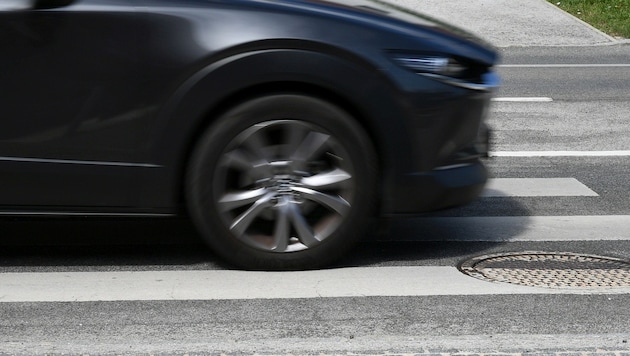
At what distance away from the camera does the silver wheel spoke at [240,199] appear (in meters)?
5.45

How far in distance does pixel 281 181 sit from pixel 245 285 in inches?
19.2

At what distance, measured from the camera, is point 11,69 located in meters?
5.29

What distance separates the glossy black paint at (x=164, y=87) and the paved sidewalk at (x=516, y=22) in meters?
11.2

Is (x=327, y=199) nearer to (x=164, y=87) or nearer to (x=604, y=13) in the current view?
(x=164, y=87)

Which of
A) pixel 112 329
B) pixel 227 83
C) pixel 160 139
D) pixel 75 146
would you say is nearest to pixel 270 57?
pixel 227 83

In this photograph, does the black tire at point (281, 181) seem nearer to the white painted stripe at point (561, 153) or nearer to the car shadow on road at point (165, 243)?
the car shadow on road at point (165, 243)

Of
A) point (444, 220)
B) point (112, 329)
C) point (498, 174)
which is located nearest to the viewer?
point (112, 329)

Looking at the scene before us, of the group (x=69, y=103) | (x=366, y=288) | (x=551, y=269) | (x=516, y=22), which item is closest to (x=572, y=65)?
(x=516, y=22)

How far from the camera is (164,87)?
5340 millimetres

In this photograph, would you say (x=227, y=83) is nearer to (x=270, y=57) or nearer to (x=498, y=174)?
(x=270, y=57)

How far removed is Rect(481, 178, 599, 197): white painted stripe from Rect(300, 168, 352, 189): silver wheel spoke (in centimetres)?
192

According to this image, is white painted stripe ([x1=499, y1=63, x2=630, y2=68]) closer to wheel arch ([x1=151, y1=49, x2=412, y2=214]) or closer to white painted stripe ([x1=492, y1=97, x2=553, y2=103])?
white painted stripe ([x1=492, y1=97, x2=553, y2=103])

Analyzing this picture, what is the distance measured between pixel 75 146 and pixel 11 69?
0.42 meters

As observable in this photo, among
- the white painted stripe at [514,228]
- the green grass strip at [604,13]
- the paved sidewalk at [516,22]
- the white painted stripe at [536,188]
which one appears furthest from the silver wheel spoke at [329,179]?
the green grass strip at [604,13]
